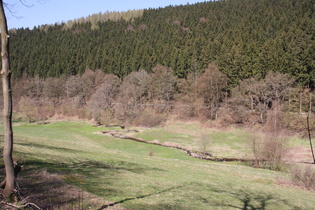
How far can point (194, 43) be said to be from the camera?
100875 millimetres

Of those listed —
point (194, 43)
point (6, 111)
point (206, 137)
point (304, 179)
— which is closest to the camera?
point (6, 111)

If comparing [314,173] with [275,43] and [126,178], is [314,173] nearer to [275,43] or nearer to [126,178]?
[126,178]

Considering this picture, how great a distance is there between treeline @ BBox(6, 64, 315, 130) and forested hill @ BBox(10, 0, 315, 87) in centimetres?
566

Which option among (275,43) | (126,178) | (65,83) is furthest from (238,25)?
(126,178)

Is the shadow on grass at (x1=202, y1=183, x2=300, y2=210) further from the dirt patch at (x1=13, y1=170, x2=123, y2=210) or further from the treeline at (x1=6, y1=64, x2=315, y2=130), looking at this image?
the treeline at (x1=6, y1=64, x2=315, y2=130)

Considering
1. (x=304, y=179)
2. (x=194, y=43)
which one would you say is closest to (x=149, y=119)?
(x=194, y=43)

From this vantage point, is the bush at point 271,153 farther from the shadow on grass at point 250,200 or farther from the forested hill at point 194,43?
the forested hill at point 194,43

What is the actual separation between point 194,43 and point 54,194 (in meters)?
98.3

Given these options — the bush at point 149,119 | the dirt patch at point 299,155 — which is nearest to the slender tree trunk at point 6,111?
the dirt patch at point 299,155

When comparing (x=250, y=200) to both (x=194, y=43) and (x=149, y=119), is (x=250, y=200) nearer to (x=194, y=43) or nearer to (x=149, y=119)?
(x=149, y=119)

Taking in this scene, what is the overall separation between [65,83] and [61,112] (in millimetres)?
22744

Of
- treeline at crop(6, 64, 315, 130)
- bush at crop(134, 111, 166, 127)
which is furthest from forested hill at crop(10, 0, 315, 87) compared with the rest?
bush at crop(134, 111, 166, 127)

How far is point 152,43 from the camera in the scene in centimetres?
13138

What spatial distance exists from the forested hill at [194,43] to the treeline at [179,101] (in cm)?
566
